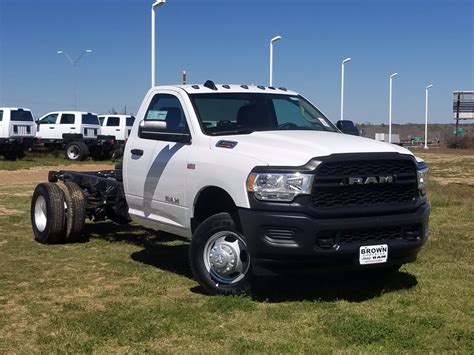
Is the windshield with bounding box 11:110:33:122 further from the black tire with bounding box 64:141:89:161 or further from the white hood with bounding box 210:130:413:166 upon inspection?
the white hood with bounding box 210:130:413:166

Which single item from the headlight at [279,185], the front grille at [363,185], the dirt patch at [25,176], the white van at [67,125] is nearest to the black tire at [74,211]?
the headlight at [279,185]

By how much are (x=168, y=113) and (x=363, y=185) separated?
2.52 meters

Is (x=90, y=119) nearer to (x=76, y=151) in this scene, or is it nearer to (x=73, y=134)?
(x=73, y=134)

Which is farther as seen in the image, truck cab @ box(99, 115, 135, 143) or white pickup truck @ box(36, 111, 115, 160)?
truck cab @ box(99, 115, 135, 143)

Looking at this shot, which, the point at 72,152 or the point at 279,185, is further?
the point at 72,152

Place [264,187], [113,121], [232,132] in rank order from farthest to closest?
[113,121] < [232,132] < [264,187]

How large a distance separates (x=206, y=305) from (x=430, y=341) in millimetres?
1939

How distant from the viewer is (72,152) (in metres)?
30.3

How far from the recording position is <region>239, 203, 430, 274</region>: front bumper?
542cm

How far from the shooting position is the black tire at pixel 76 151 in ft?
97.5

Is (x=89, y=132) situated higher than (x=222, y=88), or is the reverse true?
(x=222, y=88)

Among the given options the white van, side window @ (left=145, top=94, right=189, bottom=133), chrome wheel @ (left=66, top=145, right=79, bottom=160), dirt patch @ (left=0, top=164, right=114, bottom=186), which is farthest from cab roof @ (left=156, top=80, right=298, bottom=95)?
the white van

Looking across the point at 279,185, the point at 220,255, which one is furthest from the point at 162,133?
the point at 279,185

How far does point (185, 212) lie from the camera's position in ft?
21.5
